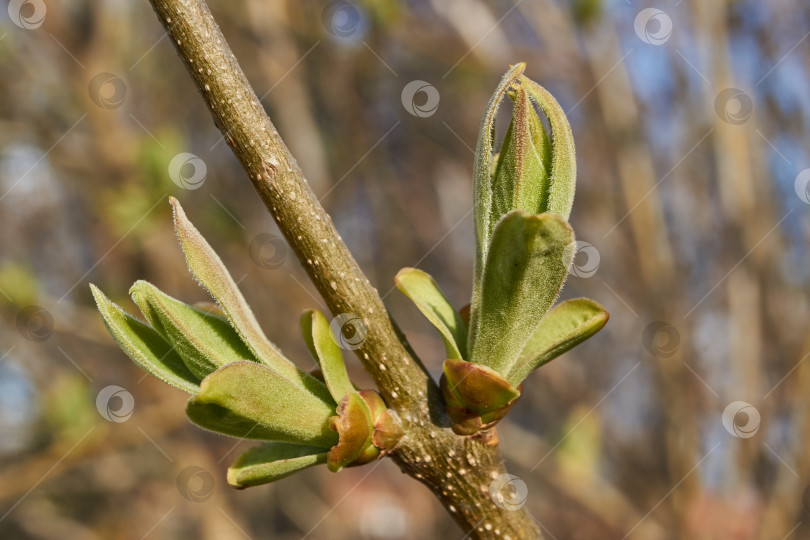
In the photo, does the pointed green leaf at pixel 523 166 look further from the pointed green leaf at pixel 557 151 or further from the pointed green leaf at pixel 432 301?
the pointed green leaf at pixel 432 301

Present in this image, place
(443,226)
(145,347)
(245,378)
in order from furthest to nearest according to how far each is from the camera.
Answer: (443,226) < (145,347) < (245,378)

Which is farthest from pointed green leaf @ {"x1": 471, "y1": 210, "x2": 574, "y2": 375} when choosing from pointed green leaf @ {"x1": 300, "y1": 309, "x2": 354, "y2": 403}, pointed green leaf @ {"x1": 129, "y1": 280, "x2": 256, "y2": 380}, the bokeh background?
the bokeh background

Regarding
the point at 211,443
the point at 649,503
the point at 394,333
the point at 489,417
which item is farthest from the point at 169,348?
the point at 211,443

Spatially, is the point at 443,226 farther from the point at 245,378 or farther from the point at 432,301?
the point at 245,378

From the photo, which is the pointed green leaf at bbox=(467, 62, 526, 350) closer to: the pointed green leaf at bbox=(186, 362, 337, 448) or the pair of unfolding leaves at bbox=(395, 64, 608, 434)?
the pair of unfolding leaves at bbox=(395, 64, 608, 434)

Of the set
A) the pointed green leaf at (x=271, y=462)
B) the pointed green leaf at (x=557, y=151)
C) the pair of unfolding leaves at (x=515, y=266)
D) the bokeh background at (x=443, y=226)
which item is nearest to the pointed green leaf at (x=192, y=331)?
the pointed green leaf at (x=271, y=462)

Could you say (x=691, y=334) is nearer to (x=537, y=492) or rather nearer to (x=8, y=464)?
(x=537, y=492)

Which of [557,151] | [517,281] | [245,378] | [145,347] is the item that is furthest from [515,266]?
[145,347]
